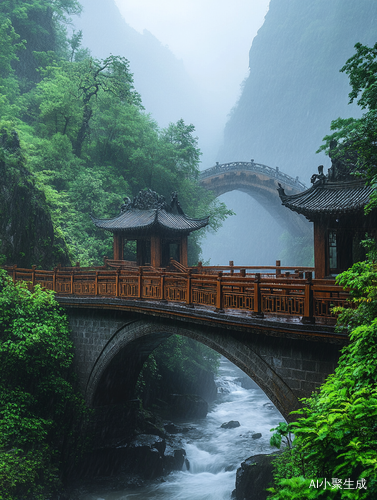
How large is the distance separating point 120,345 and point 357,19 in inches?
2514

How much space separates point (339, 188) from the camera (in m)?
10.2

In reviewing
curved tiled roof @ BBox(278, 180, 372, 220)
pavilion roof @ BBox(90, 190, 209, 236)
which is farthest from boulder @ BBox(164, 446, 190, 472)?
curved tiled roof @ BBox(278, 180, 372, 220)

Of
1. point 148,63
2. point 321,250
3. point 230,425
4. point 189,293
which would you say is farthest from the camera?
point 148,63

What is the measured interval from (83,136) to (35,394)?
16071 millimetres

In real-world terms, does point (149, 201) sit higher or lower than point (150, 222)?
higher

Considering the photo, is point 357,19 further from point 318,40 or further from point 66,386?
point 66,386

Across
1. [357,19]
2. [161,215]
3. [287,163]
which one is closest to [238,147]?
[287,163]

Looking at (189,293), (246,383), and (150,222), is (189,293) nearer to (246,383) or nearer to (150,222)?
(150,222)

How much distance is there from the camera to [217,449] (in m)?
15.4

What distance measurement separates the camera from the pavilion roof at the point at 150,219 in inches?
547

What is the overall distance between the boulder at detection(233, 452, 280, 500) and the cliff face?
951 centimetres

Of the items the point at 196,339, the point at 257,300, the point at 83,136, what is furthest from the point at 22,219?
the point at 83,136

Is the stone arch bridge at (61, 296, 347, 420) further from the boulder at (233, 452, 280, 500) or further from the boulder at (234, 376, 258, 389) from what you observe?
the boulder at (234, 376, 258, 389)

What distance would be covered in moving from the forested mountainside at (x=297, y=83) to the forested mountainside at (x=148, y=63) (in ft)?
143
